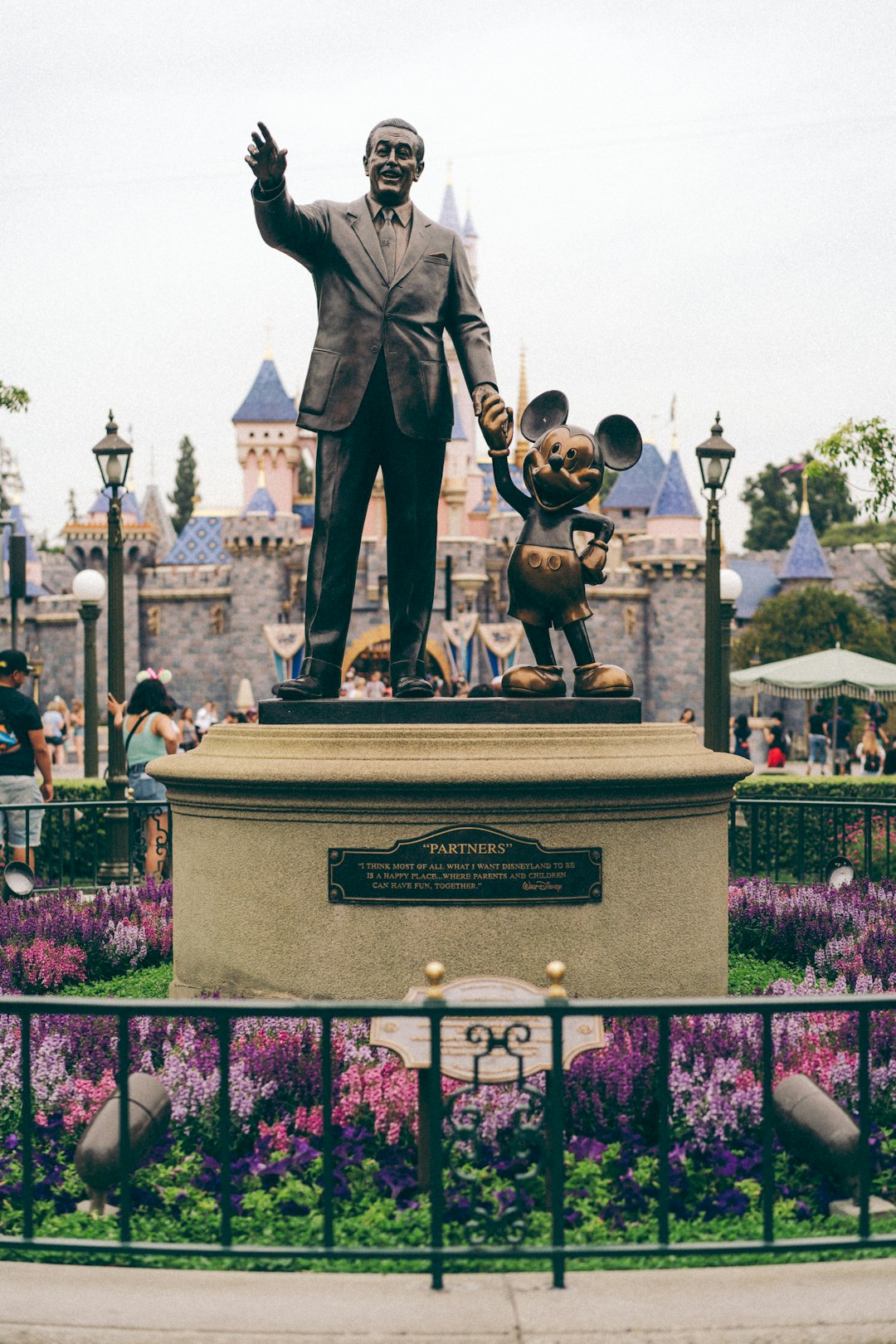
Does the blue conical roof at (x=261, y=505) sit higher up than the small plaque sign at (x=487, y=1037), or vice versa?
the blue conical roof at (x=261, y=505)

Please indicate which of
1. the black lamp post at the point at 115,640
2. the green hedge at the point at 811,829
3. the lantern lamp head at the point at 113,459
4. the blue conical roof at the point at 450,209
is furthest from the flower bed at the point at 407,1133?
the blue conical roof at the point at 450,209

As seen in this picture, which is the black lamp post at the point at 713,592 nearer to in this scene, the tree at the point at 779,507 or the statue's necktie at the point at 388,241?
the statue's necktie at the point at 388,241

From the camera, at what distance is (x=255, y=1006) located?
3.28 metres

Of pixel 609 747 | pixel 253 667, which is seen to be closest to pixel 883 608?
pixel 253 667

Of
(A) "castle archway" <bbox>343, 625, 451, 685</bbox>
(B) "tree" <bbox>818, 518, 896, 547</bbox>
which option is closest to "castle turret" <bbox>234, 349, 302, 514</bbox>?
(A) "castle archway" <bbox>343, 625, 451, 685</bbox>

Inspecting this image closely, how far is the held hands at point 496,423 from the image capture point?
5.73 metres

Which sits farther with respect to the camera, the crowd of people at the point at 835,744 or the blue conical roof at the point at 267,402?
the blue conical roof at the point at 267,402

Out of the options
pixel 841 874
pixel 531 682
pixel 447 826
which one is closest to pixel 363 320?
pixel 531 682

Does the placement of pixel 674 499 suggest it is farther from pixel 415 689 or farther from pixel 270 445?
pixel 415 689

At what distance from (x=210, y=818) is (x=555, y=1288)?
2748mm

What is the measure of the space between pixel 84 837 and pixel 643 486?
1930 inches

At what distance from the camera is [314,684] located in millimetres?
5992

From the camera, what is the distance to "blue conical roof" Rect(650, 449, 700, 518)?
50188mm

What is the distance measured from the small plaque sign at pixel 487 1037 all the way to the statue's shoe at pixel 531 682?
1.63 m
